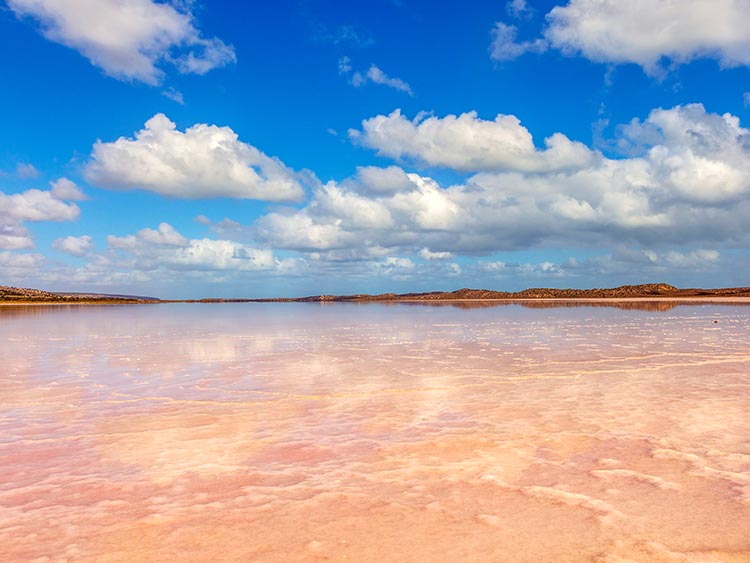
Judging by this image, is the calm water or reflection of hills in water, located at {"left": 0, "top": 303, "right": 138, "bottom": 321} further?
reflection of hills in water, located at {"left": 0, "top": 303, "right": 138, "bottom": 321}

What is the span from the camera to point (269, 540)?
14.3 ft

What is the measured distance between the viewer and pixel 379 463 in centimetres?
623

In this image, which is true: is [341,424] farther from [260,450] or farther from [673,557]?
[673,557]

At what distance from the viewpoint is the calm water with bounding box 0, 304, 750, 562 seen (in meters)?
4.34

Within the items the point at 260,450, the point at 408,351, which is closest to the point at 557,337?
the point at 408,351

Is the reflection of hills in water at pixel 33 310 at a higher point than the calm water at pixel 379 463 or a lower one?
higher

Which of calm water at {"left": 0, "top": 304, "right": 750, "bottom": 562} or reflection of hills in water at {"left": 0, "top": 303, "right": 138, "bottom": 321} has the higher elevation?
reflection of hills in water at {"left": 0, "top": 303, "right": 138, "bottom": 321}

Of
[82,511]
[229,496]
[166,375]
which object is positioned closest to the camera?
[82,511]

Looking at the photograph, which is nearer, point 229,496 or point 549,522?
point 549,522

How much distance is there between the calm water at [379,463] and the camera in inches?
171

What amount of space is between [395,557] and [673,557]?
2050 millimetres

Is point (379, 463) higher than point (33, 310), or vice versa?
point (33, 310)

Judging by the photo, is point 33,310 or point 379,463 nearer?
point 379,463

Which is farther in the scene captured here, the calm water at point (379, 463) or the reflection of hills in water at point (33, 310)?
the reflection of hills in water at point (33, 310)
